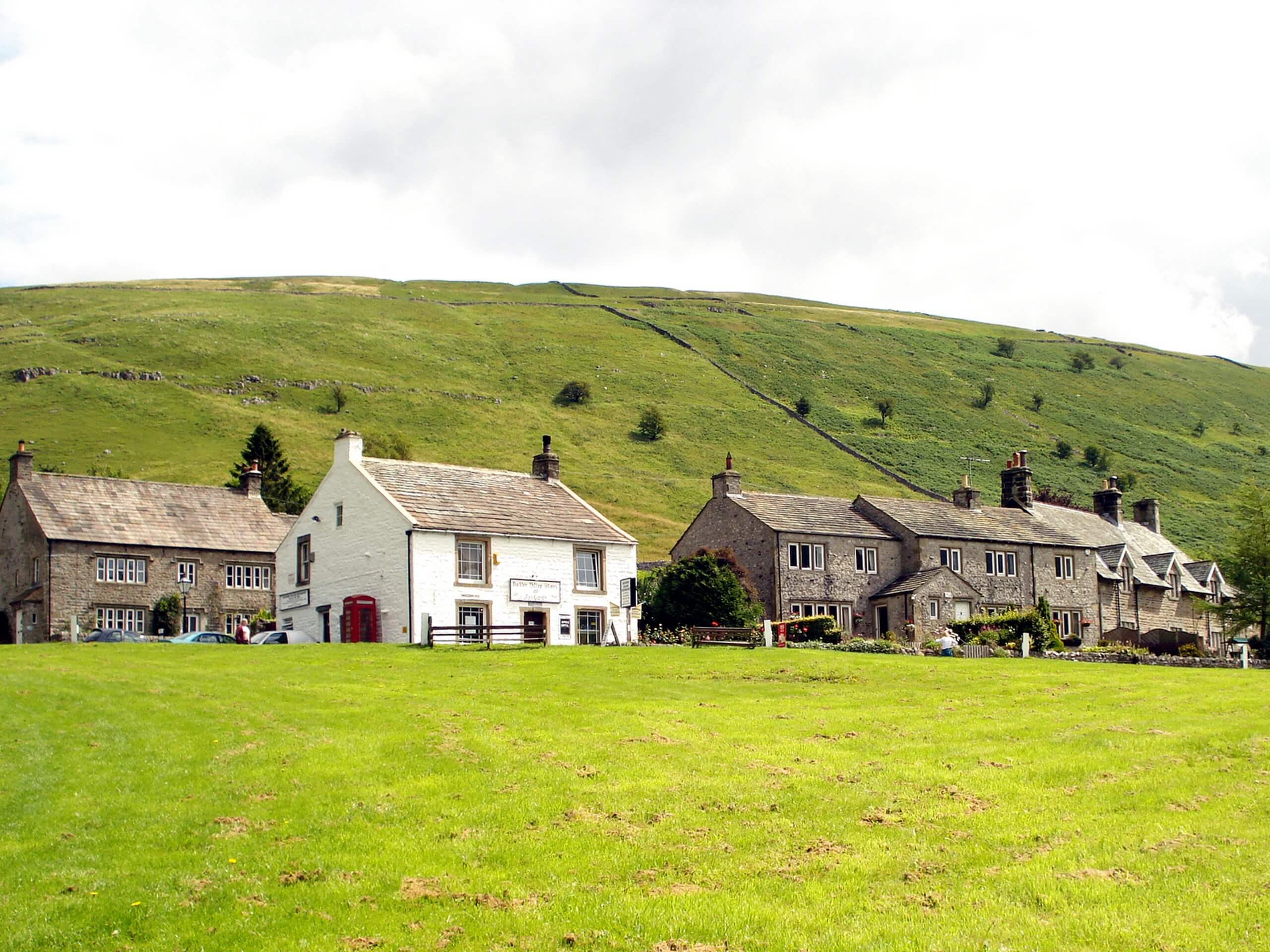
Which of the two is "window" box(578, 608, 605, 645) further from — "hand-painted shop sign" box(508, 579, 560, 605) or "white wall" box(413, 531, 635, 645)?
"hand-painted shop sign" box(508, 579, 560, 605)

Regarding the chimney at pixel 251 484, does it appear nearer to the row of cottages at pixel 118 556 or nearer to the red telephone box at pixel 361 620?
the row of cottages at pixel 118 556

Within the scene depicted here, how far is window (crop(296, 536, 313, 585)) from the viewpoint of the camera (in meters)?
55.4

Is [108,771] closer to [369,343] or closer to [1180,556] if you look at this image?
[1180,556]

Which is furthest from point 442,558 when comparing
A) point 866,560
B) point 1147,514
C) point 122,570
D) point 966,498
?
point 1147,514

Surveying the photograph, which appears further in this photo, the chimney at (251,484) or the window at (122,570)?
the chimney at (251,484)

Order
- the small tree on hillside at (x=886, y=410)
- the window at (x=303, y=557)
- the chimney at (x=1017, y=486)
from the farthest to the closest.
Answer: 1. the small tree on hillside at (x=886, y=410)
2. the chimney at (x=1017, y=486)
3. the window at (x=303, y=557)

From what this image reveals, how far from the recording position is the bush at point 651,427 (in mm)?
139625

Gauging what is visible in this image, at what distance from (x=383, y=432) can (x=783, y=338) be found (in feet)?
297

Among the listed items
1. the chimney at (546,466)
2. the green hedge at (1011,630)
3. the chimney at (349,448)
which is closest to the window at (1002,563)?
the green hedge at (1011,630)

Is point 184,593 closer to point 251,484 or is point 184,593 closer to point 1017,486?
point 251,484

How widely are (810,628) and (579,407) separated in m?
93.8

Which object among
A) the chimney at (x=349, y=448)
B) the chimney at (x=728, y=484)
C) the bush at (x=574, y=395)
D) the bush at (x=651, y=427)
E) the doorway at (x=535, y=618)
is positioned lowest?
the doorway at (x=535, y=618)

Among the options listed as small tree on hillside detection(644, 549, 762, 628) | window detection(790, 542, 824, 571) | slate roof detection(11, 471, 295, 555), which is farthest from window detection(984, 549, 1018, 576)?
slate roof detection(11, 471, 295, 555)

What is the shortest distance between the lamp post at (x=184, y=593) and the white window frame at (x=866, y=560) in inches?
1476
